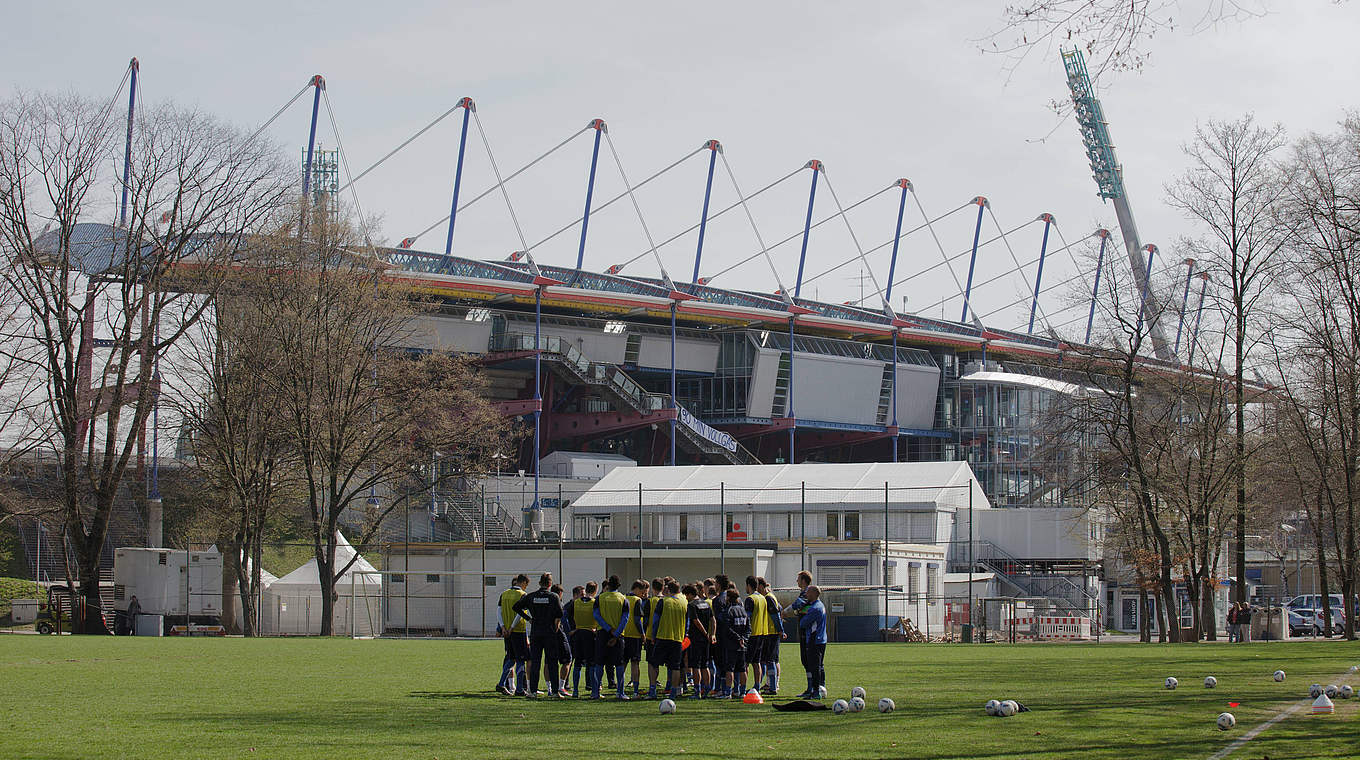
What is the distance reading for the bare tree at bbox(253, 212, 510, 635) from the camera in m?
39.8

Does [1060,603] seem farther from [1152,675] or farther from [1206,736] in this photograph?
[1206,736]

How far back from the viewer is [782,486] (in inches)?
1948

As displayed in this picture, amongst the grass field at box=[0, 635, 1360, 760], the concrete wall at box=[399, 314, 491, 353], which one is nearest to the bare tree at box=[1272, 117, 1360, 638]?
the grass field at box=[0, 635, 1360, 760]

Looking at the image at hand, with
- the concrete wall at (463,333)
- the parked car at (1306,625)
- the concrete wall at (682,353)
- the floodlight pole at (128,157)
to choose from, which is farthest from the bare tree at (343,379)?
the concrete wall at (682,353)

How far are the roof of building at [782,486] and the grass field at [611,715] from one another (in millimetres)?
23250

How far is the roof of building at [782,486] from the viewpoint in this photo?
4847 cm

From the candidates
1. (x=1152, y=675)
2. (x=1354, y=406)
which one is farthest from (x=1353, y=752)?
(x=1354, y=406)

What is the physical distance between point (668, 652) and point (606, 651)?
0.84 m

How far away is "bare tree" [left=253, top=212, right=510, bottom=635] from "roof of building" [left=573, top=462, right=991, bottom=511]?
28.3 feet

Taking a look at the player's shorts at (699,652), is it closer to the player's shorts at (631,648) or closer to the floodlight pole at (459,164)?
the player's shorts at (631,648)

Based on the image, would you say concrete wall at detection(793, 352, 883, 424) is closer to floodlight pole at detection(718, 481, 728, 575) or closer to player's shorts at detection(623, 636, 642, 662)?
floodlight pole at detection(718, 481, 728, 575)

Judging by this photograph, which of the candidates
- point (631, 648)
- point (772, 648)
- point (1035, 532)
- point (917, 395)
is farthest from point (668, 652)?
point (917, 395)

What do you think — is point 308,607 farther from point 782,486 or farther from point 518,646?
point 518,646

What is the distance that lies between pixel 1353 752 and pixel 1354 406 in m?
27.0
